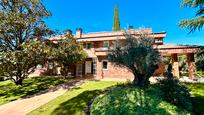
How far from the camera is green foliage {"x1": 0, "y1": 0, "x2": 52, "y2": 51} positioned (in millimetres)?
20969

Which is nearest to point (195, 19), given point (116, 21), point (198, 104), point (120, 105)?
point (198, 104)

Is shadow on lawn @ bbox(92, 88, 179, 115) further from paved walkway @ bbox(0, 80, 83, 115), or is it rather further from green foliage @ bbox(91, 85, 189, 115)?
paved walkway @ bbox(0, 80, 83, 115)

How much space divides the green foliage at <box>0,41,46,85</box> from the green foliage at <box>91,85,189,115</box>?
409 inches

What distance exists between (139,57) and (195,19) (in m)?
8.09

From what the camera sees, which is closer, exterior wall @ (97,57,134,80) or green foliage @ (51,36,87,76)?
green foliage @ (51,36,87,76)

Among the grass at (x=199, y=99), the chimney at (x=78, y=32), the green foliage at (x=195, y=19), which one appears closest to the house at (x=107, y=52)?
the chimney at (x=78, y=32)

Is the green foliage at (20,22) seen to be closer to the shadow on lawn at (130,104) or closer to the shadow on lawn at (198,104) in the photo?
the shadow on lawn at (130,104)

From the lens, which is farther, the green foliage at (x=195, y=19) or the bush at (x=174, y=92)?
the green foliage at (x=195, y=19)

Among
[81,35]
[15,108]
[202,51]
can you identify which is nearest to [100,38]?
[81,35]

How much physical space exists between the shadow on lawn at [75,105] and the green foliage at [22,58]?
7577 millimetres

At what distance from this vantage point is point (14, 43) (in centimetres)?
2342

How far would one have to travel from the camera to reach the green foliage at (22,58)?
65.2 feet

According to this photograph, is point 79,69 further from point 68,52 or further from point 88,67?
point 68,52

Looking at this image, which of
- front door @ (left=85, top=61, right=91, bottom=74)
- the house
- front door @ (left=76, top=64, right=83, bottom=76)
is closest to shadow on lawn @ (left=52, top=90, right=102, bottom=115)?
the house
